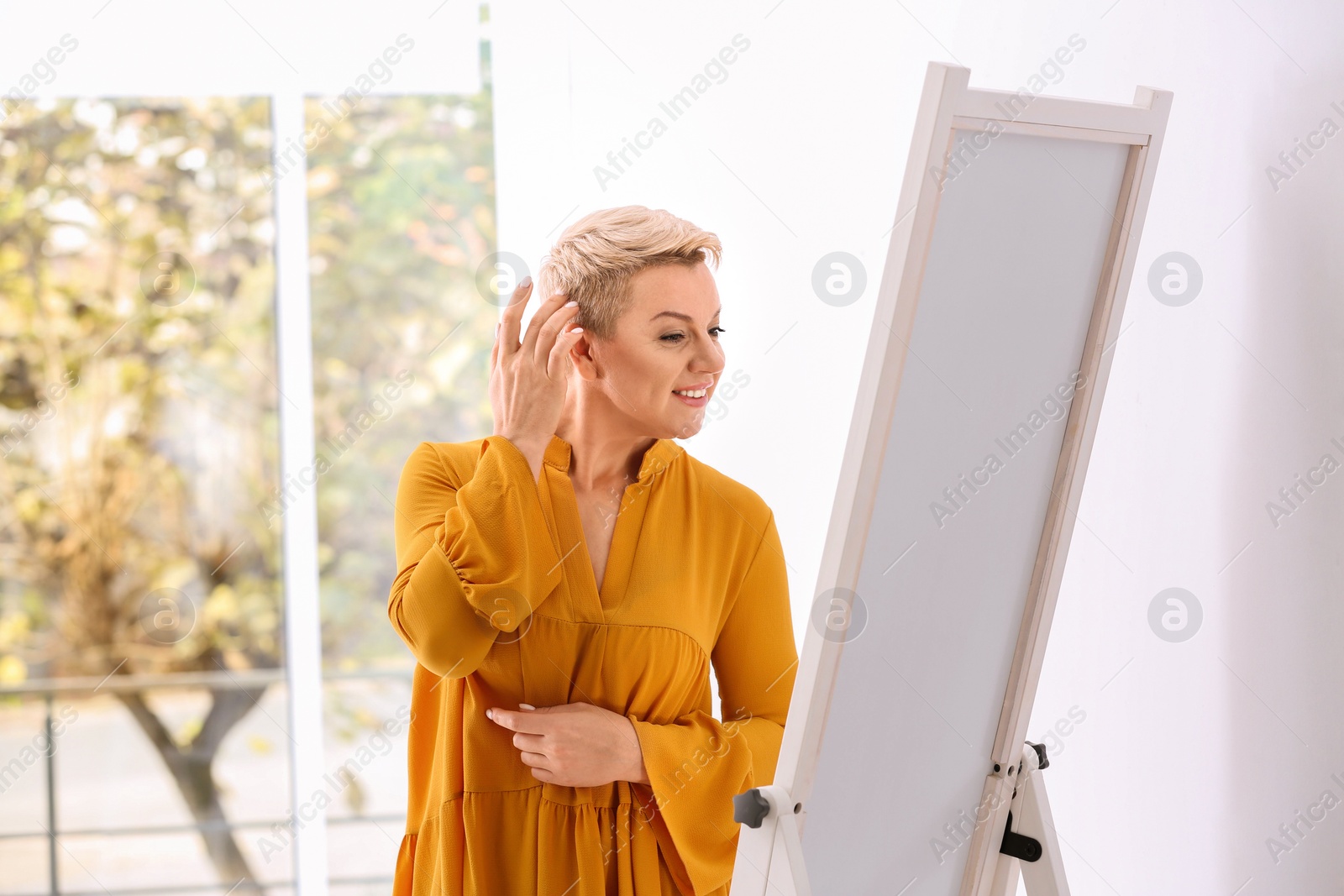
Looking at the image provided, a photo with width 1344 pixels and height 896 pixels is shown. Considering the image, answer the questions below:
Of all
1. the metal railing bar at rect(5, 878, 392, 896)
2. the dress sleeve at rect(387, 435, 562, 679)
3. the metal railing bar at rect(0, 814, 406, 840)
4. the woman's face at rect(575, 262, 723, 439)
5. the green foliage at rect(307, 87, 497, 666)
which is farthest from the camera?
the green foliage at rect(307, 87, 497, 666)

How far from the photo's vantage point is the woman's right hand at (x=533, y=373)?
1.16 m

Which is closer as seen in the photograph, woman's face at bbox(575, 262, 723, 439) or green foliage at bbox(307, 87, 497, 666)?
woman's face at bbox(575, 262, 723, 439)

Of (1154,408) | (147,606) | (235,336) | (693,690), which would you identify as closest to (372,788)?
(147,606)

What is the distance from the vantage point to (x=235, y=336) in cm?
388

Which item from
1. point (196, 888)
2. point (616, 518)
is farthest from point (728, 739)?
point (196, 888)

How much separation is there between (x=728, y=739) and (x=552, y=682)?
21 centimetres

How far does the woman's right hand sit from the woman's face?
57 mm

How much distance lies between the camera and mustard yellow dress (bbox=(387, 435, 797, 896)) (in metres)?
1.12

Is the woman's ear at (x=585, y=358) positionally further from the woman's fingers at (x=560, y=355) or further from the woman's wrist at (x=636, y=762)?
the woman's wrist at (x=636, y=762)

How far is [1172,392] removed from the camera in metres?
1.30

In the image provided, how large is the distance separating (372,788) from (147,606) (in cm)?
104

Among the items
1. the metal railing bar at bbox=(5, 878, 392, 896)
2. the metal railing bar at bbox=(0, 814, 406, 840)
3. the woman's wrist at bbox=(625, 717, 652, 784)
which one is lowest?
the metal railing bar at bbox=(5, 878, 392, 896)

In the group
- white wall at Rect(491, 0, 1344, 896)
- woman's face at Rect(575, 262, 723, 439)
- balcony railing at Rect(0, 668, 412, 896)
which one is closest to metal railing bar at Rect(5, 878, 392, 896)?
balcony railing at Rect(0, 668, 412, 896)

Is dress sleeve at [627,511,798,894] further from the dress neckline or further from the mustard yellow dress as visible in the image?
the dress neckline
